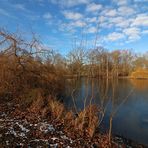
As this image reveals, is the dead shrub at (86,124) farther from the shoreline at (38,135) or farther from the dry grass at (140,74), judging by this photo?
the dry grass at (140,74)

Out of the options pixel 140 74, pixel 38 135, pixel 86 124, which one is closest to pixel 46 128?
pixel 38 135

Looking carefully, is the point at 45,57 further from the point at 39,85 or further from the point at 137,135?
the point at 137,135

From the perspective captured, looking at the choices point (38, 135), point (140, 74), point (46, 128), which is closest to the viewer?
point (38, 135)

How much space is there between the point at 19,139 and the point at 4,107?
3.95m

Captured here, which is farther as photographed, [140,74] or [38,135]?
[140,74]

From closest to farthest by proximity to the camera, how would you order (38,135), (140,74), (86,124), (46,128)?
(38,135) → (46,128) → (86,124) → (140,74)

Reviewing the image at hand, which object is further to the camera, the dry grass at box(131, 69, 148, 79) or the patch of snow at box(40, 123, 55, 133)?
the dry grass at box(131, 69, 148, 79)

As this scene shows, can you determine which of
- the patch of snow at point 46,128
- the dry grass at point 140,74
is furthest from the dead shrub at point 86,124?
the dry grass at point 140,74

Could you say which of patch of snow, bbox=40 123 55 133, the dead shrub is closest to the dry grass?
the dead shrub

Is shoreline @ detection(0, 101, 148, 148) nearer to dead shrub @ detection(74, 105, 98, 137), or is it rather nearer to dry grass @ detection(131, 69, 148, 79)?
dead shrub @ detection(74, 105, 98, 137)

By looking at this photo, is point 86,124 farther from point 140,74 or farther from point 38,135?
point 140,74

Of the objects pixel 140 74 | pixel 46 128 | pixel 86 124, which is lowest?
pixel 86 124

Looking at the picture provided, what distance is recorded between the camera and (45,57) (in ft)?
49.1

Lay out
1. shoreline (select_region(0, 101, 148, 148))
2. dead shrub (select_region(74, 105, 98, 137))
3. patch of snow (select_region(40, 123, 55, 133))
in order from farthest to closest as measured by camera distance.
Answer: dead shrub (select_region(74, 105, 98, 137)) < patch of snow (select_region(40, 123, 55, 133)) < shoreline (select_region(0, 101, 148, 148))
